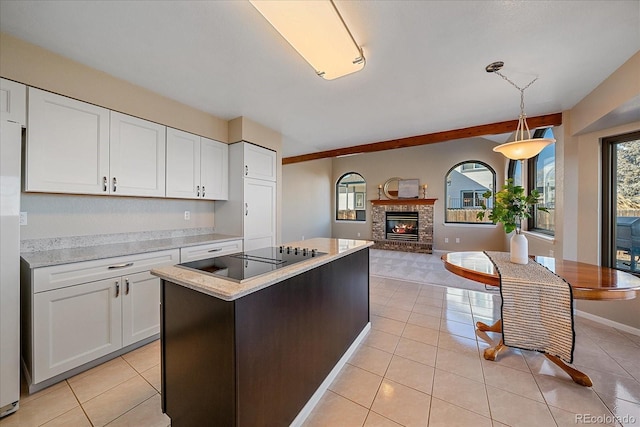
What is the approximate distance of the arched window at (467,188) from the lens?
590 centimetres

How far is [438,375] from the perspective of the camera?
5.80 ft

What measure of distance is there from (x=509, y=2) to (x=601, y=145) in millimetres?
2335

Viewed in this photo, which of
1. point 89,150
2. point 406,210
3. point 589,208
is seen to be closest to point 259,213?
point 89,150

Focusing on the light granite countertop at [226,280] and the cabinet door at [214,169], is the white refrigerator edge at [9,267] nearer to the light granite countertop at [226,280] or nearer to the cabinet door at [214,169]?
the light granite countertop at [226,280]

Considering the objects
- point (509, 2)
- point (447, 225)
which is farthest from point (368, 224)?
point (509, 2)

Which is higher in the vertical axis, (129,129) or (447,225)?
(129,129)

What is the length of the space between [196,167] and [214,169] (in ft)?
0.79

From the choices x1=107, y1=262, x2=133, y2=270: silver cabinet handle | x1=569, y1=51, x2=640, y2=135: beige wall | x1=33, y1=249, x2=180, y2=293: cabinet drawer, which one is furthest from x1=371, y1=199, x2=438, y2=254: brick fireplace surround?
x1=107, y1=262, x2=133, y2=270: silver cabinet handle

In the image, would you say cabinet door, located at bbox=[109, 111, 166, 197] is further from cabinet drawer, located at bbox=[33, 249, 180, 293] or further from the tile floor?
the tile floor

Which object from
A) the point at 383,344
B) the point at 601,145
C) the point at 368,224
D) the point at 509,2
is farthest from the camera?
the point at 368,224

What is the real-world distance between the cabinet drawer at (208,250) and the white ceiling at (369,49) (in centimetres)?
161

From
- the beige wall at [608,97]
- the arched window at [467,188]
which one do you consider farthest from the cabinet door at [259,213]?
the arched window at [467,188]

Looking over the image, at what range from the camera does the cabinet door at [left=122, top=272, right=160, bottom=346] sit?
194 cm

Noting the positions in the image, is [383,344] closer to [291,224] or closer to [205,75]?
[205,75]
